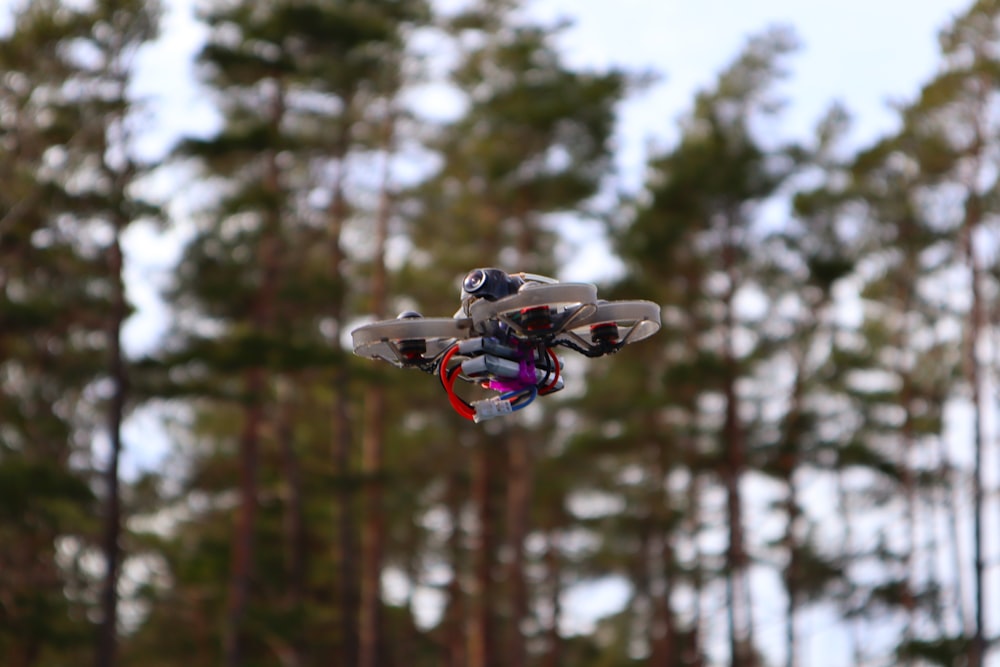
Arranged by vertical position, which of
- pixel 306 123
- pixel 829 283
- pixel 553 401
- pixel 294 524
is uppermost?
pixel 306 123

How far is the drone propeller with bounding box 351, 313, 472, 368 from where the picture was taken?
16.8ft

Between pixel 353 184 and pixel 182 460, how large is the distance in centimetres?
729

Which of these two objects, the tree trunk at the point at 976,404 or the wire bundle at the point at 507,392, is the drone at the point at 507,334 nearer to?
the wire bundle at the point at 507,392

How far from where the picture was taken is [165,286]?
19.5m

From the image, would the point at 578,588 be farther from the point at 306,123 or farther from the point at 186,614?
the point at 306,123

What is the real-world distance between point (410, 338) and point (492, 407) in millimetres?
466

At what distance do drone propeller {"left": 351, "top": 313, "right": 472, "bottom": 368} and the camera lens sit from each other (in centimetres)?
19

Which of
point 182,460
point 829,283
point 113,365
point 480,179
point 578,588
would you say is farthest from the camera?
point 578,588

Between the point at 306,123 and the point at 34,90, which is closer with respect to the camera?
the point at 34,90

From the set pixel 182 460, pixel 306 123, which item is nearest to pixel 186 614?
pixel 182 460

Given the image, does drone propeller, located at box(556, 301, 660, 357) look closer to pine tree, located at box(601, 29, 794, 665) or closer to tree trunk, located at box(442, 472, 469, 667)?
pine tree, located at box(601, 29, 794, 665)

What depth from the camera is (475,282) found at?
4.95 meters

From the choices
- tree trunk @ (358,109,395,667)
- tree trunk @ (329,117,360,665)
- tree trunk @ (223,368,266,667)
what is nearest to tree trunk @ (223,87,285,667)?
tree trunk @ (223,368,266,667)

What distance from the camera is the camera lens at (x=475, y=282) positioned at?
4945 millimetres
